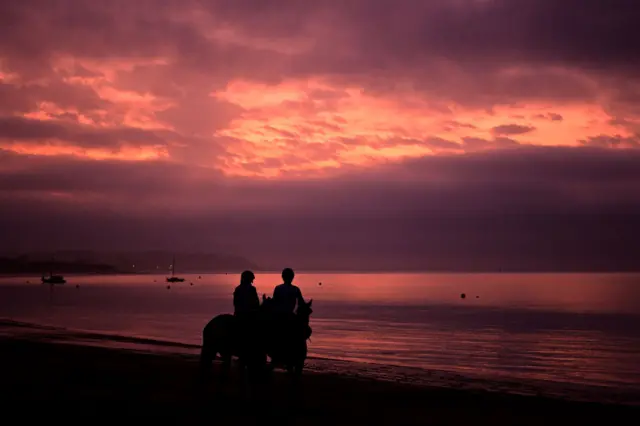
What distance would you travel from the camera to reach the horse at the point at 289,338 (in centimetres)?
1560

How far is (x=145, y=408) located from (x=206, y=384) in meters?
3.57

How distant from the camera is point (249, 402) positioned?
51.2 feet

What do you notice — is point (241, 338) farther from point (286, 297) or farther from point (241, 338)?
point (286, 297)

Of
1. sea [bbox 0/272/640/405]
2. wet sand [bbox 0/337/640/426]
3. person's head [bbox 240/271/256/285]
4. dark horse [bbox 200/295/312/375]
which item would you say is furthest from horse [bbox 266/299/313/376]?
sea [bbox 0/272/640/405]

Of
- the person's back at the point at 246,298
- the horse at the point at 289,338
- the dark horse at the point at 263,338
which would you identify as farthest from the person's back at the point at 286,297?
the person's back at the point at 246,298

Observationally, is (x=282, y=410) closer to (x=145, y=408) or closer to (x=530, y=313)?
(x=145, y=408)

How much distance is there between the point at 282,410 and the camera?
14.7m

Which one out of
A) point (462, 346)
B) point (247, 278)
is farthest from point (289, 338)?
point (462, 346)

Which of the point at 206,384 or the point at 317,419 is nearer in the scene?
the point at 317,419

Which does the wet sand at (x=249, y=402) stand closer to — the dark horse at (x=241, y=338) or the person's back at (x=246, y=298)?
the dark horse at (x=241, y=338)

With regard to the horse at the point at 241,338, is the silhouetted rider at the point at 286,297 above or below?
above

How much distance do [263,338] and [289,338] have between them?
636mm

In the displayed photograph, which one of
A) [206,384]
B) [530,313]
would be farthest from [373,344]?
[530,313]

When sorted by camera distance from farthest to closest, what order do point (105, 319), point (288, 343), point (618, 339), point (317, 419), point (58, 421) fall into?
point (105, 319), point (618, 339), point (288, 343), point (317, 419), point (58, 421)
